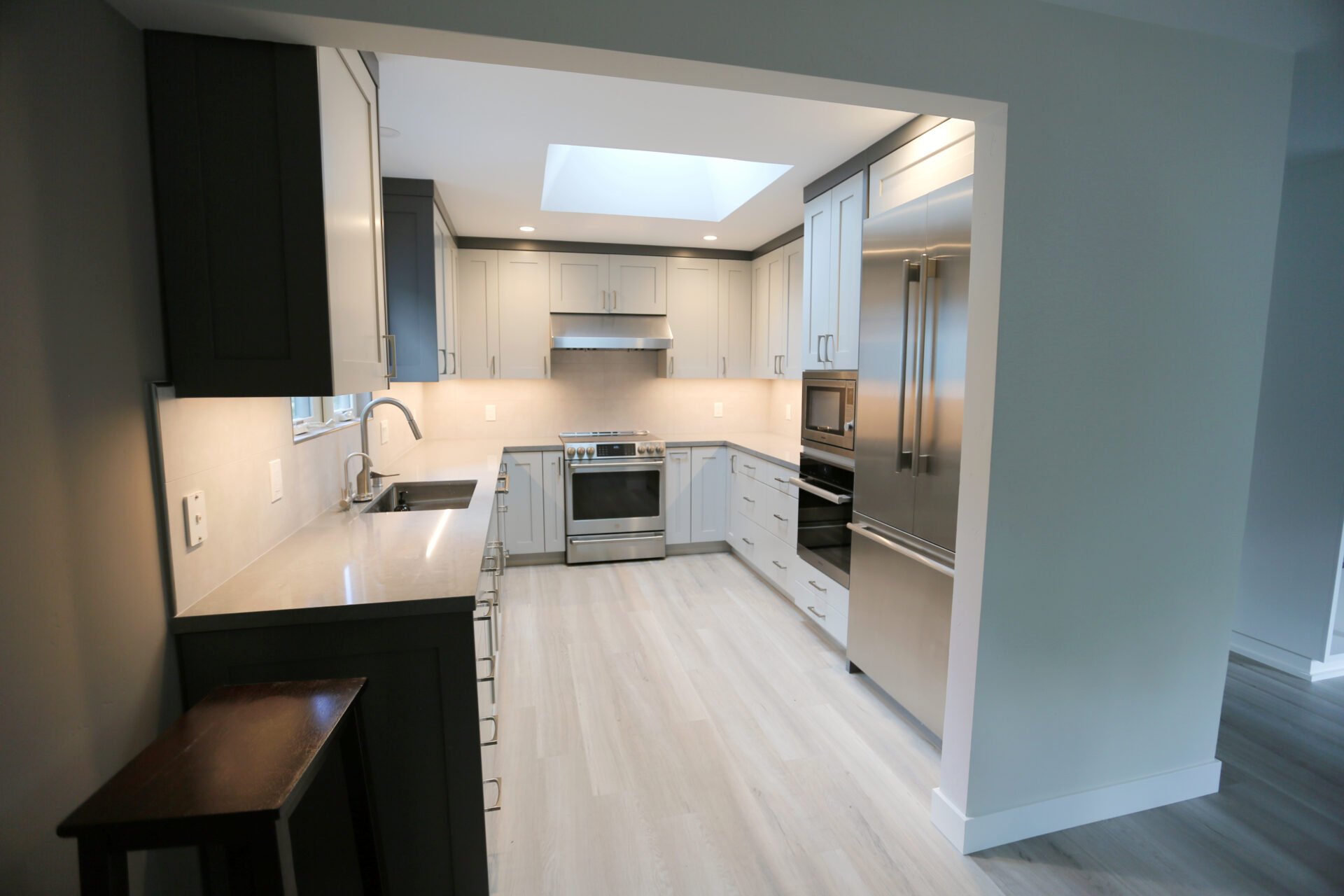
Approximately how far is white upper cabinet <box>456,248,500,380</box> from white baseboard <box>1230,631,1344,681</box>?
4.66 m

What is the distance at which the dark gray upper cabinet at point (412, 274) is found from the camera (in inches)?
119

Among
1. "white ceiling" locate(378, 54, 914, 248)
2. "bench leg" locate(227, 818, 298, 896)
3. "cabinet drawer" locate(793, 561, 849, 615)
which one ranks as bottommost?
"cabinet drawer" locate(793, 561, 849, 615)

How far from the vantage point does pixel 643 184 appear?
3.69 meters

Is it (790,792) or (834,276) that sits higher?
(834,276)

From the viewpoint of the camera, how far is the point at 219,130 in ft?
4.11

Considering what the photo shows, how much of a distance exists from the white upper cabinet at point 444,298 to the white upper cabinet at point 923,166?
7.02ft

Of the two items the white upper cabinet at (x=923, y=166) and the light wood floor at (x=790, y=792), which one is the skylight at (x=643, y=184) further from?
the light wood floor at (x=790, y=792)

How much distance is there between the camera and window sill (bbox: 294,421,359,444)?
2031 millimetres

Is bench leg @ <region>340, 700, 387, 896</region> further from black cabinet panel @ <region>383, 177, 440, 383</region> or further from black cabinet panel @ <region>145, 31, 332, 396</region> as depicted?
black cabinet panel @ <region>383, 177, 440, 383</region>

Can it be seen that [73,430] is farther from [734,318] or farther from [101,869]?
[734,318]

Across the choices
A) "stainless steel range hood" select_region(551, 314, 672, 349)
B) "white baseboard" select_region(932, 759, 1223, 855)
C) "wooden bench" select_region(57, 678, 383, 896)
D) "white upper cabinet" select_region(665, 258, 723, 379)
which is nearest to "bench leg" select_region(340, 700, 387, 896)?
"wooden bench" select_region(57, 678, 383, 896)

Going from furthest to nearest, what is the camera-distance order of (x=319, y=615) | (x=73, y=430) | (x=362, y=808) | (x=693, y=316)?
(x=693, y=316), (x=319, y=615), (x=362, y=808), (x=73, y=430)

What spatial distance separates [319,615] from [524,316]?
342cm

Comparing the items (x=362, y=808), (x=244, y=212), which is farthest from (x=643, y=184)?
(x=362, y=808)
